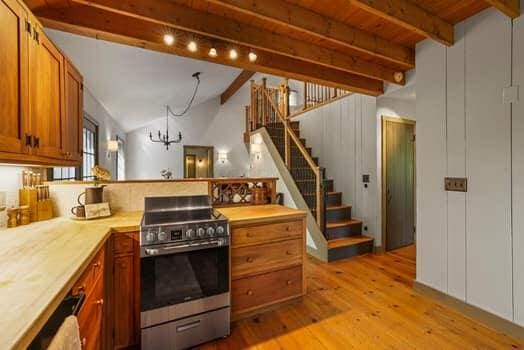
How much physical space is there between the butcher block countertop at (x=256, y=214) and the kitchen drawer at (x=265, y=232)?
2.3 inches

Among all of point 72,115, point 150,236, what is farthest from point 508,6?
point 72,115

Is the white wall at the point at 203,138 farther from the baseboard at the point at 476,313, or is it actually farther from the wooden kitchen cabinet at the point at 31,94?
the baseboard at the point at 476,313

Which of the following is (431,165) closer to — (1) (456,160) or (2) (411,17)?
(1) (456,160)

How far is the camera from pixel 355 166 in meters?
4.38

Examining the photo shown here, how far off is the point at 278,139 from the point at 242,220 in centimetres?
352

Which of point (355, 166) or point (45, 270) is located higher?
point (355, 166)

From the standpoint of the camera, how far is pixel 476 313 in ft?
7.29

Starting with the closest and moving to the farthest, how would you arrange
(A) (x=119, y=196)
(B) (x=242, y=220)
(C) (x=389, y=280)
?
(B) (x=242, y=220) < (A) (x=119, y=196) < (C) (x=389, y=280)

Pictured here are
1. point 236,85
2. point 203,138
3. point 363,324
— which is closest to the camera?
point 363,324

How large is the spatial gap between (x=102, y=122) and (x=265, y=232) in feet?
13.3

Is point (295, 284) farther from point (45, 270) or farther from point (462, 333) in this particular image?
point (45, 270)

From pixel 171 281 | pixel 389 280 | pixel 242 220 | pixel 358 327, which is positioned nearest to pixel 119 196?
pixel 171 281

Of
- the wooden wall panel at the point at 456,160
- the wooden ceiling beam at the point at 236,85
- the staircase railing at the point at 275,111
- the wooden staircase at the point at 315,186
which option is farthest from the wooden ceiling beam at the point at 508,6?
the wooden ceiling beam at the point at 236,85

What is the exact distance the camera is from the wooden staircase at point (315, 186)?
3719mm
